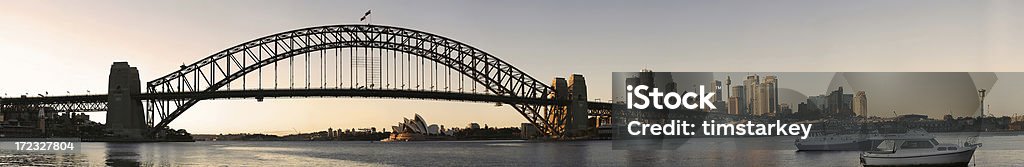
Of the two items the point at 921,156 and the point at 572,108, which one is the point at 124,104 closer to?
the point at 572,108

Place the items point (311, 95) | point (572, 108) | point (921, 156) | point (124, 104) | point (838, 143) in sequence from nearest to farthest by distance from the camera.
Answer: point (921, 156) < point (838, 143) < point (311, 95) < point (124, 104) < point (572, 108)

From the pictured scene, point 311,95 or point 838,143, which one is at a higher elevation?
point 311,95

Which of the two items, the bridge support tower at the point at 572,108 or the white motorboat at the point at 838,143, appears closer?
the white motorboat at the point at 838,143

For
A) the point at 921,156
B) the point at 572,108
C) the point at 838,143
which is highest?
the point at 572,108

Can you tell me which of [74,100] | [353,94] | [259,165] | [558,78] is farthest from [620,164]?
[74,100]

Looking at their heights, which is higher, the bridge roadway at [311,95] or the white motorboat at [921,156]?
the bridge roadway at [311,95]

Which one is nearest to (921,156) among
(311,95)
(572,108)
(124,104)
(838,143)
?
(838,143)

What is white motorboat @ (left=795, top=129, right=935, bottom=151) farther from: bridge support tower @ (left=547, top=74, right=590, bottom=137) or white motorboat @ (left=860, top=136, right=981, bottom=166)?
bridge support tower @ (left=547, top=74, right=590, bottom=137)

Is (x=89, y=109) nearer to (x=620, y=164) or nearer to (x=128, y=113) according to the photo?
(x=128, y=113)

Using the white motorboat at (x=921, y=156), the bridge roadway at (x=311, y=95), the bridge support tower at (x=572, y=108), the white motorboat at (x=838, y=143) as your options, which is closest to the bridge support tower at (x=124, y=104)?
the bridge roadway at (x=311, y=95)

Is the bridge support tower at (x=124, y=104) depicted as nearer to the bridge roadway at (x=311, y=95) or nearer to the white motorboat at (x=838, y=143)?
the bridge roadway at (x=311, y=95)

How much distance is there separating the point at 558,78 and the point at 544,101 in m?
5.29

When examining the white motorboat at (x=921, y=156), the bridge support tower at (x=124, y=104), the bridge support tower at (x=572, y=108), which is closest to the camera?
the white motorboat at (x=921, y=156)

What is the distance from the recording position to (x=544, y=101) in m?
129
